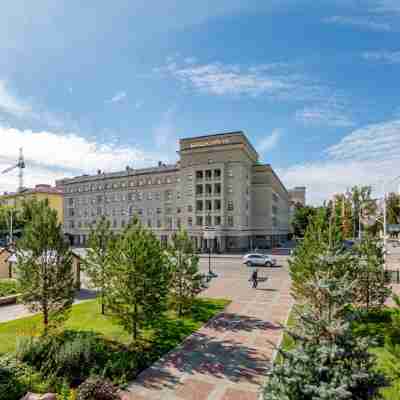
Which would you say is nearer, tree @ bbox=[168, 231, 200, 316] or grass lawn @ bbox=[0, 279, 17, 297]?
tree @ bbox=[168, 231, 200, 316]

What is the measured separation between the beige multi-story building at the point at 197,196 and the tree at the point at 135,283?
36.8 metres

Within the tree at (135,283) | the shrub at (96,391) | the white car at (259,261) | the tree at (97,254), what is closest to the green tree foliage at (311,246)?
the tree at (135,283)

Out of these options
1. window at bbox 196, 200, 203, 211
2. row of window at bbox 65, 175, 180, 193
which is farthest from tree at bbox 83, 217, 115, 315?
row of window at bbox 65, 175, 180, 193

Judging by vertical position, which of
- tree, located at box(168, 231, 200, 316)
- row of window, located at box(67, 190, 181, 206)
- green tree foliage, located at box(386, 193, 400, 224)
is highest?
row of window, located at box(67, 190, 181, 206)

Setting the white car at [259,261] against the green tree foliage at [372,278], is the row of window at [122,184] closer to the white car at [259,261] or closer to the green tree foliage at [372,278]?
the white car at [259,261]

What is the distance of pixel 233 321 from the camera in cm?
1502

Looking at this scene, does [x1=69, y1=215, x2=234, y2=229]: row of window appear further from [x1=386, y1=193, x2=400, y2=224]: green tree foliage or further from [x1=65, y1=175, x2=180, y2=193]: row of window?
[x1=386, y1=193, x2=400, y2=224]: green tree foliage

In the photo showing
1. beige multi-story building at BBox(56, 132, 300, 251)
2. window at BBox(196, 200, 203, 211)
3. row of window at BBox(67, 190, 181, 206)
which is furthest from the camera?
row of window at BBox(67, 190, 181, 206)

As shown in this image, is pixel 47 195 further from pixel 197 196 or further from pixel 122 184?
pixel 197 196

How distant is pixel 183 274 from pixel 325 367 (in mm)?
12254

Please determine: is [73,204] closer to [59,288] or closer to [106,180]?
[106,180]

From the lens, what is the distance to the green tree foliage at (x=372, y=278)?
1482 centimetres

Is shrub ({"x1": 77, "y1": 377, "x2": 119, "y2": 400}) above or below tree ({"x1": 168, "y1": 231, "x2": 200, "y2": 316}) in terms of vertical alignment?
below

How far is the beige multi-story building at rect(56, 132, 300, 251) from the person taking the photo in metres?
53.8
